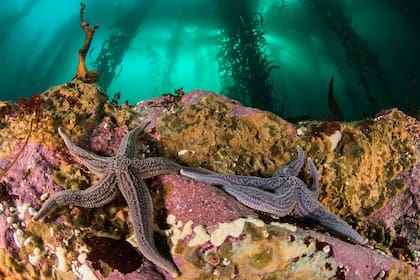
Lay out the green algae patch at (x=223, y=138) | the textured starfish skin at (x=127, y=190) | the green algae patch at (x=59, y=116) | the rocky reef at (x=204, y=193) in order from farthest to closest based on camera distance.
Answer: the green algae patch at (x=223, y=138) < the green algae patch at (x=59, y=116) < the rocky reef at (x=204, y=193) < the textured starfish skin at (x=127, y=190)

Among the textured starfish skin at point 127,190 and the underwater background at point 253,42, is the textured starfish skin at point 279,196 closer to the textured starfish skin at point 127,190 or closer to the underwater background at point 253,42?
the textured starfish skin at point 127,190

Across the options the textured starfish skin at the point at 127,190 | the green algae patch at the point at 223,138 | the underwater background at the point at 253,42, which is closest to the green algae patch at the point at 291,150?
the green algae patch at the point at 223,138

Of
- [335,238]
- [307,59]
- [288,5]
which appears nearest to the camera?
[335,238]

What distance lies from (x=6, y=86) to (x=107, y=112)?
38.6 m

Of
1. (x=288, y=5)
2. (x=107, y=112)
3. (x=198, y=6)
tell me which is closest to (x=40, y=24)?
(x=198, y=6)

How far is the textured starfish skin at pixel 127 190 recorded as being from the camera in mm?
2955

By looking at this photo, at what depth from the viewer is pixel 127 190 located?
3.12m

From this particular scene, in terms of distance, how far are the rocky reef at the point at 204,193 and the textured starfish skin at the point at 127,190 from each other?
212 mm

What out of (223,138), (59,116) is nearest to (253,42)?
(223,138)

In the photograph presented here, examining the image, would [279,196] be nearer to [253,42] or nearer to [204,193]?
[204,193]

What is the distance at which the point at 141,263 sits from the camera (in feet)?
10.0

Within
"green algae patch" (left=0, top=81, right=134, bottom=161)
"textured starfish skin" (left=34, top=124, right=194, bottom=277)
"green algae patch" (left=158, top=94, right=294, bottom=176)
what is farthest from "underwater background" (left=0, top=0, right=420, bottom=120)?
"textured starfish skin" (left=34, top=124, right=194, bottom=277)

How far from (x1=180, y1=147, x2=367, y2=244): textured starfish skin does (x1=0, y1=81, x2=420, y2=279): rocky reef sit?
11cm

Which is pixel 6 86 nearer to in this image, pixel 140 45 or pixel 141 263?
pixel 140 45
